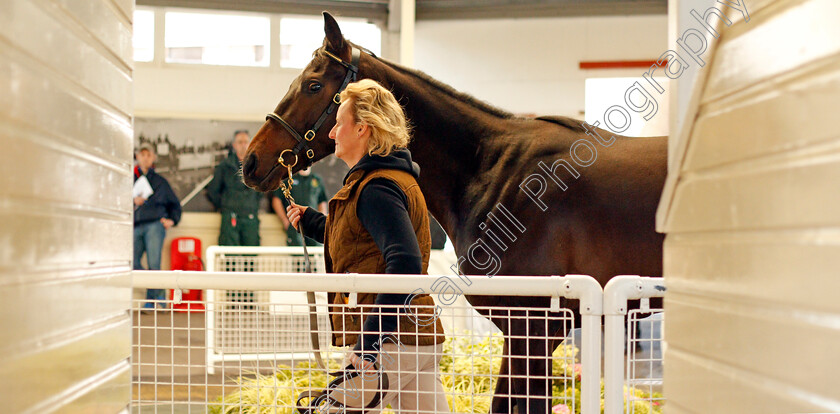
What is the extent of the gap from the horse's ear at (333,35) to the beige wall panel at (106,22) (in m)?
1.72

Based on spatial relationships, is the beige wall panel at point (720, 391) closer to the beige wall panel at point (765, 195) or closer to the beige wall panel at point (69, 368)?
the beige wall panel at point (765, 195)

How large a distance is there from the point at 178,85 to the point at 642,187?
864 centimetres

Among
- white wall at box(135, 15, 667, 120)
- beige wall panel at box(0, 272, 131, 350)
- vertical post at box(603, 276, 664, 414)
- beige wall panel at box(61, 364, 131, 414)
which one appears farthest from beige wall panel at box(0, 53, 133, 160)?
white wall at box(135, 15, 667, 120)

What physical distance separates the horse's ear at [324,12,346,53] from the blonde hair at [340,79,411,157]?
0.78 m

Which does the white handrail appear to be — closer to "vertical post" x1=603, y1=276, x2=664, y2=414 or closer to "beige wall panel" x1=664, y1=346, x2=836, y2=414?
"vertical post" x1=603, y1=276, x2=664, y2=414

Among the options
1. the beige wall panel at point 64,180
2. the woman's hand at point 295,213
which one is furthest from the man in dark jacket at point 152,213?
the beige wall panel at point 64,180

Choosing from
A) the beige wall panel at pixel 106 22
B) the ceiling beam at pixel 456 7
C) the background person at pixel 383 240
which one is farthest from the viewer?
the ceiling beam at pixel 456 7

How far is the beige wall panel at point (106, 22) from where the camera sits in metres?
0.97

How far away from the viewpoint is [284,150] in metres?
2.97

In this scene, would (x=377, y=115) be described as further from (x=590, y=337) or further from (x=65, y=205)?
(x=65, y=205)

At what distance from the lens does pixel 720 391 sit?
0.83 meters

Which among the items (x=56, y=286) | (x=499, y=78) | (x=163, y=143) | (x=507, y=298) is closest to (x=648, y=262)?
(x=507, y=298)

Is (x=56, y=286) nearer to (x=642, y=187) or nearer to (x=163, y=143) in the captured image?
(x=642, y=187)

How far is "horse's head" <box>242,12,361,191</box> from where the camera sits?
296cm
